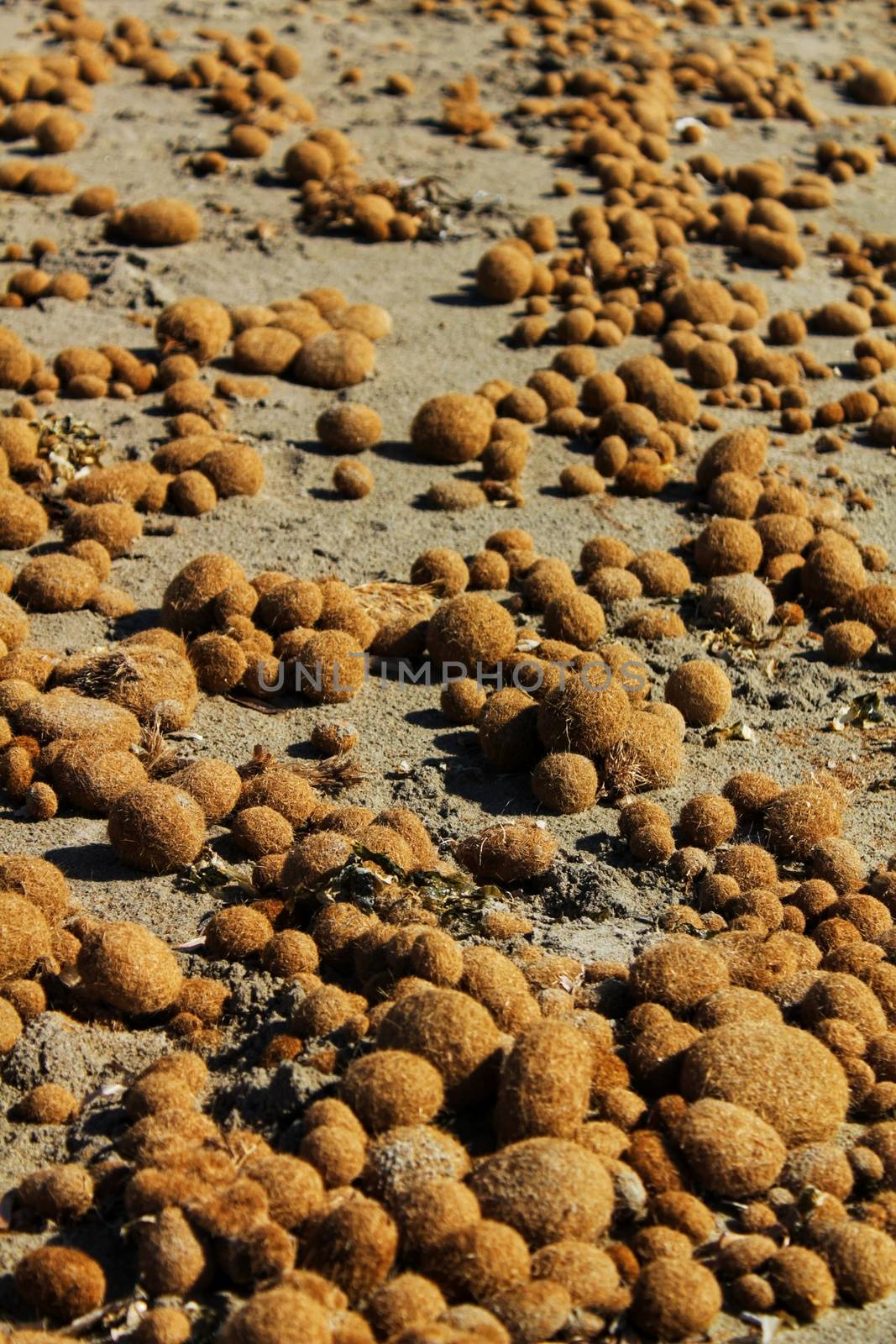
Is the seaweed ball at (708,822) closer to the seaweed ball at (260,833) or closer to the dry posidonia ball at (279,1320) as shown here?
the seaweed ball at (260,833)

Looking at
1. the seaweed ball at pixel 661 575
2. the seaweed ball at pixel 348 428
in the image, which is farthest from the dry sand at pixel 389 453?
the seaweed ball at pixel 661 575

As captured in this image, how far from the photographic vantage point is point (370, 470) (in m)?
9.48

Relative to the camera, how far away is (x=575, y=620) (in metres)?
7.70

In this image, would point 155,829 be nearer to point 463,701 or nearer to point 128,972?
point 128,972

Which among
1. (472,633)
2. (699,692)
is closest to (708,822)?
(699,692)

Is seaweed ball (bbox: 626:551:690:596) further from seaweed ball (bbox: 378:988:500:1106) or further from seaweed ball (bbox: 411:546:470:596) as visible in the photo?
seaweed ball (bbox: 378:988:500:1106)

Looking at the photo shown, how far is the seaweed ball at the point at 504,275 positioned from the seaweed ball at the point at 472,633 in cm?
465

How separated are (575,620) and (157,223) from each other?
594 centimetres

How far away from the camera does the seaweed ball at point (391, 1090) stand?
4465 millimetres

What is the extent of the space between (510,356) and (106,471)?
11.1 feet

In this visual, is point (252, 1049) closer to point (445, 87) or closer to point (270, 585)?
point (270, 585)

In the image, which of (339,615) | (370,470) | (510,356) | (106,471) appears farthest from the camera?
(510,356)

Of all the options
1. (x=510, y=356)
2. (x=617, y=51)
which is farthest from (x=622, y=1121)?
(x=617, y=51)

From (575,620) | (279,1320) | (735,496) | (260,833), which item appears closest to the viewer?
(279,1320)
